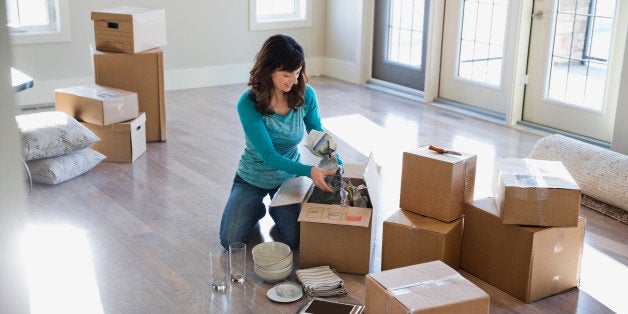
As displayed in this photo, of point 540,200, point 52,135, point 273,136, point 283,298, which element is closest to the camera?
point 540,200

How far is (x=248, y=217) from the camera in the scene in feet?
11.2

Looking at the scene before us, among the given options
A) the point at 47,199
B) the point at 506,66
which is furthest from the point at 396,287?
the point at 506,66

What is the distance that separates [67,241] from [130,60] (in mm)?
1707

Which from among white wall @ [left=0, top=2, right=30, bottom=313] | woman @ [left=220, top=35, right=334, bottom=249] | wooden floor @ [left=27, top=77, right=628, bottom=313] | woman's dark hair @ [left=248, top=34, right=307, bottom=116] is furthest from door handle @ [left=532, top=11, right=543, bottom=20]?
white wall @ [left=0, top=2, right=30, bottom=313]

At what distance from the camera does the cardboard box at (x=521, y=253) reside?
9.52ft

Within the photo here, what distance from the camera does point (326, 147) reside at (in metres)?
3.14

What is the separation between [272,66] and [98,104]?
167 centimetres

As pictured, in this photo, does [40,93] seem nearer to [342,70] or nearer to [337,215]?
[342,70]

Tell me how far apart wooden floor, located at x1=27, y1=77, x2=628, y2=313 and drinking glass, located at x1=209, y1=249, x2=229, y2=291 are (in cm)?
4

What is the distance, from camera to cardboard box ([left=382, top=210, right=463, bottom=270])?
119 inches

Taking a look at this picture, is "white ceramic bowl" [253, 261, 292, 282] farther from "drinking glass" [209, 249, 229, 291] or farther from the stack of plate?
"drinking glass" [209, 249, 229, 291]

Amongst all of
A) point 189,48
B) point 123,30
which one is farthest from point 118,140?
point 189,48

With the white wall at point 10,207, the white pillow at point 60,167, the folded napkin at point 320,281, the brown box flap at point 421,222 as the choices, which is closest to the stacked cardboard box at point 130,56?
the white pillow at point 60,167

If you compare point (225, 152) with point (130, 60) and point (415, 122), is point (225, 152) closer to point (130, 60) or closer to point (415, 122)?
point (130, 60)
